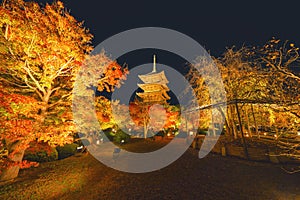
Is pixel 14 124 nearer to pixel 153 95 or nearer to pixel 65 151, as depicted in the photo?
pixel 65 151

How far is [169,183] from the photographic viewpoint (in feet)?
18.9

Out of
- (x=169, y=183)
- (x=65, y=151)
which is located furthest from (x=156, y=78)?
(x=169, y=183)

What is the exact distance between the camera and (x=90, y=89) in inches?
306

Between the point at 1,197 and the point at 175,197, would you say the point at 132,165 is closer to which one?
the point at 175,197

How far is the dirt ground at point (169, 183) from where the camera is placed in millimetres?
4918

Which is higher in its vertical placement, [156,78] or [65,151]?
[156,78]

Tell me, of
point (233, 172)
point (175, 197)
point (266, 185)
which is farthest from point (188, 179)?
point (266, 185)

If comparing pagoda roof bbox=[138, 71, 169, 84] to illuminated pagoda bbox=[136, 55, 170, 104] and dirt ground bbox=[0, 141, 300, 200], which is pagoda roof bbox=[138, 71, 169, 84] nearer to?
illuminated pagoda bbox=[136, 55, 170, 104]

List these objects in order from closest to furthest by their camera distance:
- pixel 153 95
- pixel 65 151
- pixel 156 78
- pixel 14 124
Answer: pixel 14 124 < pixel 65 151 < pixel 153 95 < pixel 156 78

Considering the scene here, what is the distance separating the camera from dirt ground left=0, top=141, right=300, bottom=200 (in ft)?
16.1

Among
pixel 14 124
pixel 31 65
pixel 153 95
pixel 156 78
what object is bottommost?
pixel 14 124

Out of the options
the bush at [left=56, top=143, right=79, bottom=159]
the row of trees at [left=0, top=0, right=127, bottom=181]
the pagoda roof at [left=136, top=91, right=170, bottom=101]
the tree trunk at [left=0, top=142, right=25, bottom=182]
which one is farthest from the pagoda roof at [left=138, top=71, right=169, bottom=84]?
the tree trunk at [left=0, top=142, right=25, bottom=182]

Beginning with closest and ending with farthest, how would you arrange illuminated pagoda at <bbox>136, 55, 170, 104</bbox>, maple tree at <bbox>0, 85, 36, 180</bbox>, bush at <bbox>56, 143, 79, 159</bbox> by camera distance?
maple tree at <bbox>0, 85, 36, 180</bbox>
bush at <bbox>56, 143, 79, 159</bbox>
illuminated pagoda at <bbox>136, 55, 170, 104</bbox>

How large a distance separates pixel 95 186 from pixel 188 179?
3623mm
